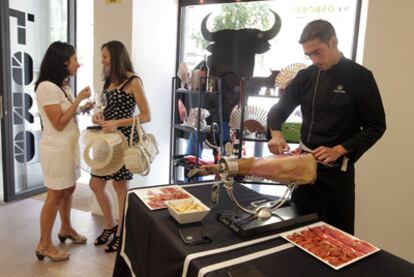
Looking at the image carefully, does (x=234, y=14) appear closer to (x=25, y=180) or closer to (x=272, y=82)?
(x=272, y=82)

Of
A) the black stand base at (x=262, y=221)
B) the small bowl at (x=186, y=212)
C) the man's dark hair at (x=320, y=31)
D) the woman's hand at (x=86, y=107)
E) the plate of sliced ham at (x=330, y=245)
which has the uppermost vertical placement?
the man's dark hair at (x=320, y=31)

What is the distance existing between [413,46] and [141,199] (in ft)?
6.32

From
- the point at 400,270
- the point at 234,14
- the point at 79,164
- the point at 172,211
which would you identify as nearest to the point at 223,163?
the point at 172,211

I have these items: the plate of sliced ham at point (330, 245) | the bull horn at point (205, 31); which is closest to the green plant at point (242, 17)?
the bull horn at point (205, 31)

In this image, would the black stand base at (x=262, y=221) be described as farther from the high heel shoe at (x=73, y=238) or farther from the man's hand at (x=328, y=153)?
the high heel shoe at (x=73, y=238)

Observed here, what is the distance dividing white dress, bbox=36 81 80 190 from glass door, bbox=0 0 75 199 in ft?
4.55

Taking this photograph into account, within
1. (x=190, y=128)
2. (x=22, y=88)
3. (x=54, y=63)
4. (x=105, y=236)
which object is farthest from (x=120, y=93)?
(x=22, y=88)

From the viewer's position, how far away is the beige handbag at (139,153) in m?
1.97

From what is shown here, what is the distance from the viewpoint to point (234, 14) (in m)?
3.04

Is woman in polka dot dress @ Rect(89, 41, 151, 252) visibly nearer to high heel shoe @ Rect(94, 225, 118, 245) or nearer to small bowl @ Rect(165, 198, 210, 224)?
high heel shoe @ Rect(94, 225, 118, 245)

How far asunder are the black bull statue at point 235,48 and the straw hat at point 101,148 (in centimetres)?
136

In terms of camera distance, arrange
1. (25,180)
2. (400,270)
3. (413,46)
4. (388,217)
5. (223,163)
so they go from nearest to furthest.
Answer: (400,270)
(223,163)
(413,46)
(388,217)
(25,180)

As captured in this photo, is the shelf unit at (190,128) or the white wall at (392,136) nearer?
the white wall at (392,136)

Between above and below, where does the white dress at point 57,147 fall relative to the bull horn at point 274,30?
below
